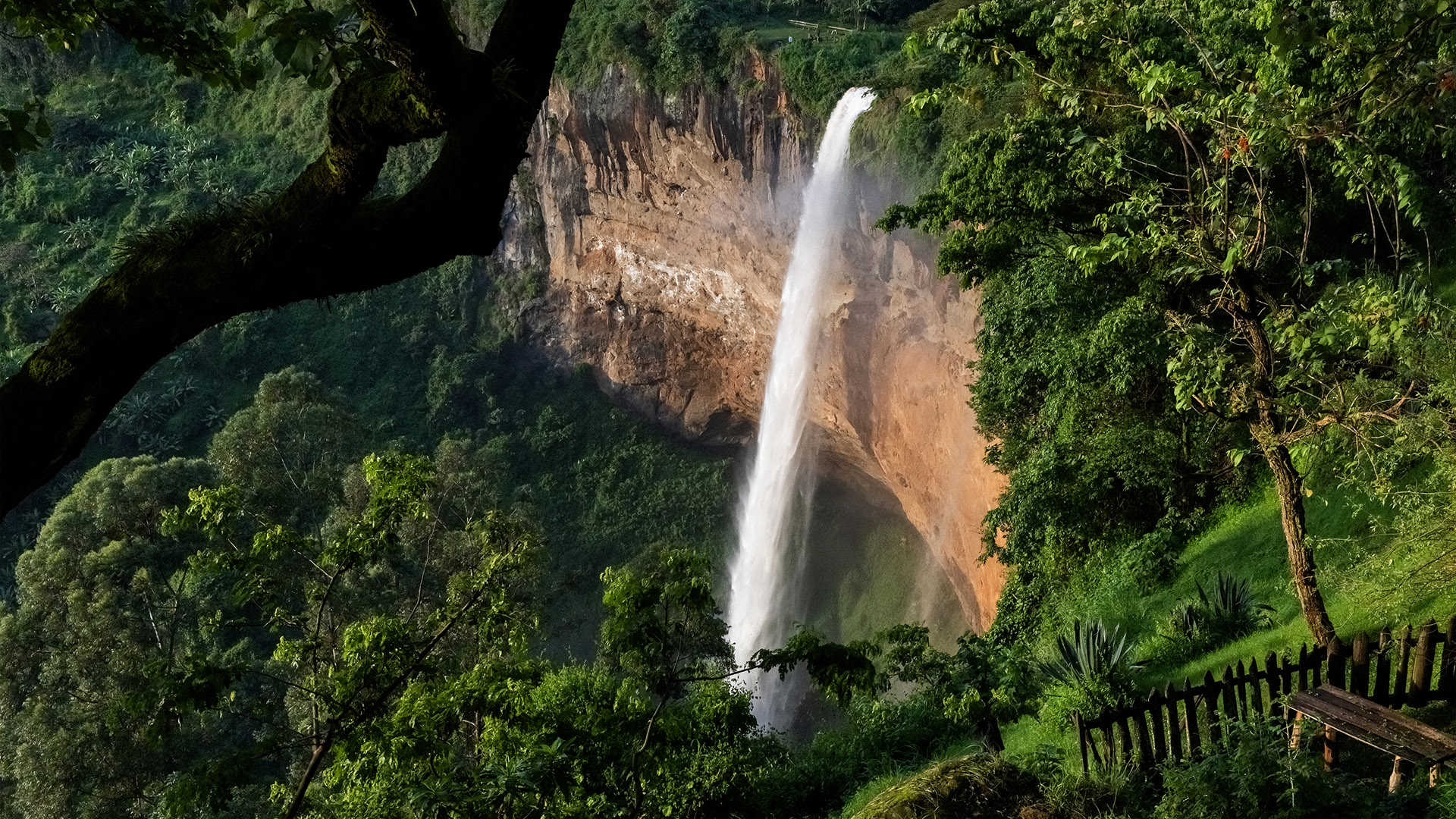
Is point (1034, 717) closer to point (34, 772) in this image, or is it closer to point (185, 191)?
point (34, 772)

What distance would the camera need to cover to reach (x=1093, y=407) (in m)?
11.4

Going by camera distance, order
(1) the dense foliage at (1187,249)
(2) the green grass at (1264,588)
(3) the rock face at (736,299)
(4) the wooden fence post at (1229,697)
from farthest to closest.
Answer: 1. (3) the rock face at (736,299)
2. (2) the green grass at (1264,588)
3. (4) the wooden fence post at (1229,697)
4. (1) the dense foliage at (1187,249)

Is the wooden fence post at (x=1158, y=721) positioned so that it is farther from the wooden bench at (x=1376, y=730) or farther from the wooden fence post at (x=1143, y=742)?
the wooden bench at (x=1376, y=730)

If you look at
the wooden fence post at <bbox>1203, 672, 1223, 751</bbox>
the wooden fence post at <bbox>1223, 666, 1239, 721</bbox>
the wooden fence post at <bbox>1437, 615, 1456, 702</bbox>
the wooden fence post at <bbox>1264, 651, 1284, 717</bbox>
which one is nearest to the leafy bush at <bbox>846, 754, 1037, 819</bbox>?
the wooden fence post at <bbox>1203, 672, 1223, 751</bbox>

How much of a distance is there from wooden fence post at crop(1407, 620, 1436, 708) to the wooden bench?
2.74 ft

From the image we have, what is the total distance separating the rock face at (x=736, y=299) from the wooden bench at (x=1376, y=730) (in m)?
11.3

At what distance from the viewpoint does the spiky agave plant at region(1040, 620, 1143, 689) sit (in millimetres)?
7430

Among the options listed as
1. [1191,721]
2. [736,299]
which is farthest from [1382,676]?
[736,299]

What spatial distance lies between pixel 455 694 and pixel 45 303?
2620 cm

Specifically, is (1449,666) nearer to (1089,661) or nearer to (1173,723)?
(1173,723)

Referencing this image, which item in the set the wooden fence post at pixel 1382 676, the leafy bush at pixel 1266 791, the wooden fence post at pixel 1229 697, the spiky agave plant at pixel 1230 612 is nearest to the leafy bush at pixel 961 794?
the leafy bush at pixel 1266 791

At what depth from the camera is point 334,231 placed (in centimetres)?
207

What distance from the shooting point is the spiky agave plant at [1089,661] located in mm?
7430

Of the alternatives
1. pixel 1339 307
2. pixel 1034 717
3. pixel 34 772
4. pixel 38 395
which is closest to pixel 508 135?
pixel 38 395
